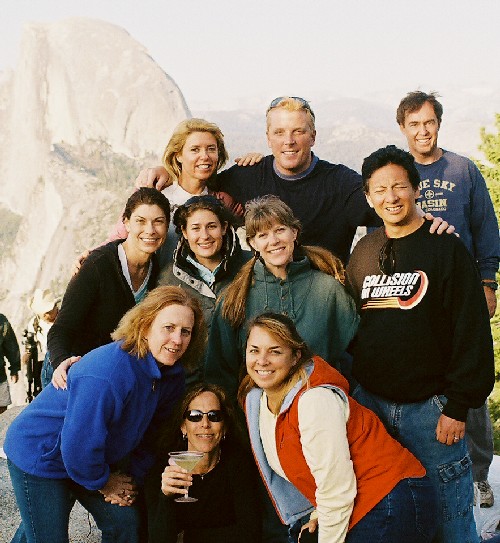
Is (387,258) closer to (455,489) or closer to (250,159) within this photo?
(455,489)

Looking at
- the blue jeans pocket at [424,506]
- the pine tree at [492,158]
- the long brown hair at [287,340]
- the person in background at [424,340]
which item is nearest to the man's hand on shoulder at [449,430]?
the person in background at [424,340]

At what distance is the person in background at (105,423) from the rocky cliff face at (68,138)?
77.2 metres

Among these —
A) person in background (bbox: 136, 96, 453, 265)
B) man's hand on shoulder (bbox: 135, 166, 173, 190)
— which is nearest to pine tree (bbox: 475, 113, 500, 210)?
person in background (bbox: 136, 96, 453, 265)

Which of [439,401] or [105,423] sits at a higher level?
[439,401]

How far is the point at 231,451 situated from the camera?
148 inches

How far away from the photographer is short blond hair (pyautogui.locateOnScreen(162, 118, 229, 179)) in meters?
4.68

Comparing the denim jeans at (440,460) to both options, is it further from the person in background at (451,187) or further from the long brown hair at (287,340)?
the person in background at (451,187)

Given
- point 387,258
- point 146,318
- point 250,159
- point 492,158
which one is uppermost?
point 492,158

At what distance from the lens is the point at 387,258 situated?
3291 millimetres

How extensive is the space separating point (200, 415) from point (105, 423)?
1.90 ft

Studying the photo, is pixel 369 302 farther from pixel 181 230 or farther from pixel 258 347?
pixel 181 230

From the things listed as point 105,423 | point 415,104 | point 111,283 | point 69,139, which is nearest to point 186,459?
point 105,423

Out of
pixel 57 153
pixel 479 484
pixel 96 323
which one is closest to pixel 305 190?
pixel 96 323

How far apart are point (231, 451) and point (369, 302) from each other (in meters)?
1.24
